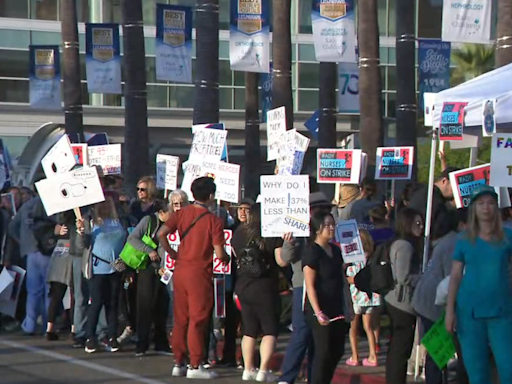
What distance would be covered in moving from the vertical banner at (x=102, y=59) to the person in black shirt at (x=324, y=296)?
14.6 meters

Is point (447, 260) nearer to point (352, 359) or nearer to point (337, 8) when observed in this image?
point (352, 359)

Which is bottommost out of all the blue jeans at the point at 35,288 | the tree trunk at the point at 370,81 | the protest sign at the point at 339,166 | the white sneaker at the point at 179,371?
the white sneaker at the point at 179,371

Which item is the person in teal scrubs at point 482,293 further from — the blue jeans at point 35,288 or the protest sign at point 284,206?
the blue jeans at point 35,288

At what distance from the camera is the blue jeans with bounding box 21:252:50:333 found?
15.5 m

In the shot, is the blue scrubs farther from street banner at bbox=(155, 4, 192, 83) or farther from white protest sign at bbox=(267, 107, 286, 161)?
street banner at bbox=(155, 4, 192, 83)

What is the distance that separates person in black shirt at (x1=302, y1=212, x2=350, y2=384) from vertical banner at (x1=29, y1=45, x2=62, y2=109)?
17.9 meters

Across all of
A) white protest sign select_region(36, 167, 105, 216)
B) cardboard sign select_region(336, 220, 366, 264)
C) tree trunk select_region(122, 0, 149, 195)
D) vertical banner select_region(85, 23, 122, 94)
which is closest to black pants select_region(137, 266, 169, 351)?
white protest sign select_region(36, 167, 105, 216)

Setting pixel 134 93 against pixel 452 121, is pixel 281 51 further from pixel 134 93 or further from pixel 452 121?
pixel 452 121

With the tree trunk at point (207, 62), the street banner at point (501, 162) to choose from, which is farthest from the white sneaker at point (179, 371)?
the tree trunk at point (207, 62)

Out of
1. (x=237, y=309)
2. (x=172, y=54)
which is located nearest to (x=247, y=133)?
(x=172, y=54)

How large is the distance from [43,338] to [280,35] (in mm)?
11547

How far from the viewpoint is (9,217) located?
17.2 metres

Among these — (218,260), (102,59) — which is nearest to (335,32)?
(102,59)

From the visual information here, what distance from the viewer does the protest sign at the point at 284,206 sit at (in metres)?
10.8
